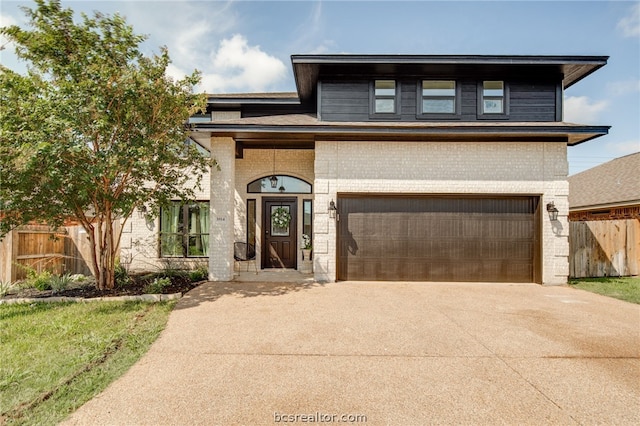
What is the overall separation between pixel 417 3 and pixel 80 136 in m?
8.86

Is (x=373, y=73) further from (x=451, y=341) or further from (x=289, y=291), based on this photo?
(x=451, y=341)

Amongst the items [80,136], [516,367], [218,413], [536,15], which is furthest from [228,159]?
Result: [536,15]

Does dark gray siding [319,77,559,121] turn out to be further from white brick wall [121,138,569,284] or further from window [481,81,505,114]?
white brick wall [121,138,569,284]

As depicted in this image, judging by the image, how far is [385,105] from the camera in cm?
872

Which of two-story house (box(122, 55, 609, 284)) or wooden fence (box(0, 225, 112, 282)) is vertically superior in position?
two-story house (box(122, 55, 609, 284))

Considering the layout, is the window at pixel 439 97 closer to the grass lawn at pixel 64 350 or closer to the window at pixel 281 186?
the window at pixel 281 186

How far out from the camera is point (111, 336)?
4.21 meters

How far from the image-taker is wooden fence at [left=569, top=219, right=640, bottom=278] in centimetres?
935

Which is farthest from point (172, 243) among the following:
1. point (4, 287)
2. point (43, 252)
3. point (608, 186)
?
point (608, 186)

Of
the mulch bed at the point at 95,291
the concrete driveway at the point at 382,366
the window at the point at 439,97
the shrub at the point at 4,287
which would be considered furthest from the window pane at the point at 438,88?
the shrub at the point at 4,287

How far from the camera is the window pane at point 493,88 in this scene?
8.66m

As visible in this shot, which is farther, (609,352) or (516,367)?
(609,352)

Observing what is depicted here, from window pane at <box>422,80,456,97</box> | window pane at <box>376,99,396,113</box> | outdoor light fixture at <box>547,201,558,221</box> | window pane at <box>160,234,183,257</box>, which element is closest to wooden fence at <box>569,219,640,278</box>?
outdoor light fixture at <box>547,201,558,221</box>

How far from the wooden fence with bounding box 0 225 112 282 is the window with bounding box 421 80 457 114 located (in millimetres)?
9849
